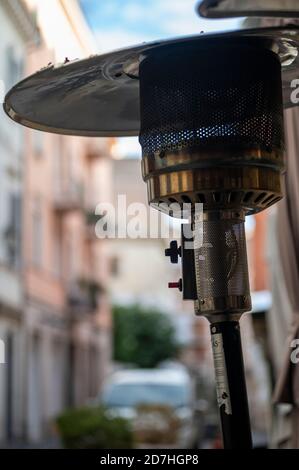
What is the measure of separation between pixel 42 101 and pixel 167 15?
1027 millimetres

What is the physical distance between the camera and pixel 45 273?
942 inches

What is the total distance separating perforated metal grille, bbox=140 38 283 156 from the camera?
1.82 m

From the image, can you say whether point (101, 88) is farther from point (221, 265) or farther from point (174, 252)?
point (221, 265)

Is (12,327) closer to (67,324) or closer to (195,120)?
(67,324)

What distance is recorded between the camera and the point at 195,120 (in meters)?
1.83

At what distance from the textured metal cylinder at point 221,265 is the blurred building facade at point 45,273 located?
344 inches

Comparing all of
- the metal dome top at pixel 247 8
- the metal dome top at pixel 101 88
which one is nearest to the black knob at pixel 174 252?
the metal dome top at pixel 101 88

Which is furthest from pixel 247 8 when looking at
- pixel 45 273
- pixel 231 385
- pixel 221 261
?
pixel 45 273

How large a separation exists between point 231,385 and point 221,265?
0.80ft

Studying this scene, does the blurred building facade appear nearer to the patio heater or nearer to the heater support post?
the patio heater

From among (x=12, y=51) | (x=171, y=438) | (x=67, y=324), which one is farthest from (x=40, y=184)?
(x=171, y=438)

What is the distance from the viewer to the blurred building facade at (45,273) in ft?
62.2

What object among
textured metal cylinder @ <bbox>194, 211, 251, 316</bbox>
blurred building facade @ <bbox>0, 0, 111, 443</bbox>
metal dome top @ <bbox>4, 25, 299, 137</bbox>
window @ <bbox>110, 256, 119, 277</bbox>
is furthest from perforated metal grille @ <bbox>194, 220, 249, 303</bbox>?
window @ <bbox>110, 256, 119, 277</bbox>

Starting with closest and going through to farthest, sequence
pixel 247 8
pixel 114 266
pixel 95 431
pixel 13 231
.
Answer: pixel 247 8 → pixel 95 431 → pixel 13 231 → pixel 114 266
